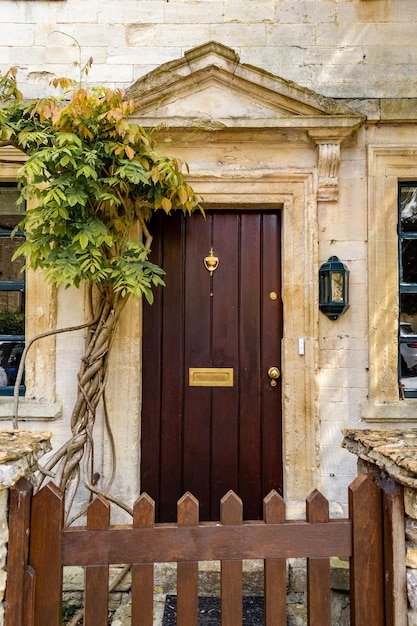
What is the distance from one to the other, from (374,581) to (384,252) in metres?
2.06

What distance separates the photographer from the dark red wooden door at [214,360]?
2.97 meters

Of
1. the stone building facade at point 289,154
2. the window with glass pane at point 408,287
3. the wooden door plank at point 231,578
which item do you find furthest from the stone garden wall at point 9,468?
the window with glass pane at point 408,287

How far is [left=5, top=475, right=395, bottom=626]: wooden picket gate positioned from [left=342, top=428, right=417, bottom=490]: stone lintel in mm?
92

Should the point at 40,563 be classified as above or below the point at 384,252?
below

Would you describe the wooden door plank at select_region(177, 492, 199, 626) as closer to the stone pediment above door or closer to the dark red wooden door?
the dark red wooden door

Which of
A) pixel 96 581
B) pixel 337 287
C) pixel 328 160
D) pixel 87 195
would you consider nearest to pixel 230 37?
pixel 328 160

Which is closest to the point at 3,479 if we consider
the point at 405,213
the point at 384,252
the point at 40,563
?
the point at 40,563

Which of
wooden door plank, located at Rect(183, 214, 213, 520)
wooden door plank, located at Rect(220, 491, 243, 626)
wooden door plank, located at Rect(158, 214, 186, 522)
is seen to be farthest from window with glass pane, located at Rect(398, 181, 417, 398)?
wooden door plank, located at Rect(220, 491, 243, 626)

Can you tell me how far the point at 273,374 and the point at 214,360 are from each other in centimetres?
42

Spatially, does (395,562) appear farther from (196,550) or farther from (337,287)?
(337,287)

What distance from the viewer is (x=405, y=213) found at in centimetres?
303

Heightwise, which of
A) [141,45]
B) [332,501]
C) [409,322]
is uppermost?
[141,45]

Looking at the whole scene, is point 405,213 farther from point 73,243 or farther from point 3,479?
point 3,479

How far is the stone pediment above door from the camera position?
9.20 ft
